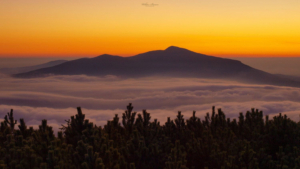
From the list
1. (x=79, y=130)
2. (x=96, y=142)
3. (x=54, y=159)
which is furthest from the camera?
(x=79, y=130)

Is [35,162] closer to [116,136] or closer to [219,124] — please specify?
[116,136]

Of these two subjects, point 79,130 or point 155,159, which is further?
point 79,130

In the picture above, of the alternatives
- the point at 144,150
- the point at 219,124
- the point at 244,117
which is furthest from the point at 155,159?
the point at 244,117

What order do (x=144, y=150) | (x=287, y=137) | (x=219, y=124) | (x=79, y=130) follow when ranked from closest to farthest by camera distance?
(x=144, y=150)
(x=79, y=130)
(x=287, y=137)
(x=219, y=124)

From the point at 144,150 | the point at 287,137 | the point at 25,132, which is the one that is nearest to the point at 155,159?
the point at 144,150

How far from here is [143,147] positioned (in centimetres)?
955

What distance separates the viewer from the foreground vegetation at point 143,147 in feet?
24.8

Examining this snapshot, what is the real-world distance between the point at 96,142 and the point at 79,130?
3.32 meters

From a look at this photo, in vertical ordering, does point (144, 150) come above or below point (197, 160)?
above

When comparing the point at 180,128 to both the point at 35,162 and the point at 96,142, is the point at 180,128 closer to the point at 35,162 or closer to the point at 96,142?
the point at 96,142

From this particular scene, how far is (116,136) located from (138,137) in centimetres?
491

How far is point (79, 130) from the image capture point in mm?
11102

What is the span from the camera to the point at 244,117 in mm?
19984

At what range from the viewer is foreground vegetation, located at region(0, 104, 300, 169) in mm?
7566
